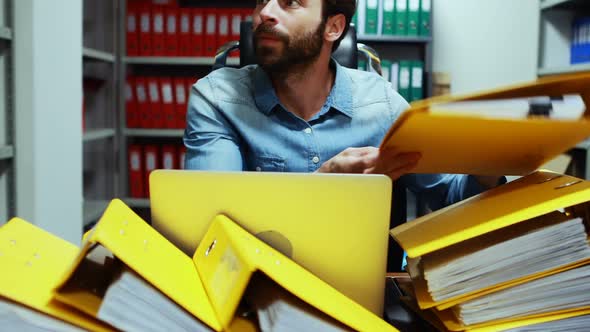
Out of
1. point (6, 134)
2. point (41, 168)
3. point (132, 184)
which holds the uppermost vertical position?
point (6, 134)

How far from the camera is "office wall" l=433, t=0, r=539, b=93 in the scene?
3617 millimetres

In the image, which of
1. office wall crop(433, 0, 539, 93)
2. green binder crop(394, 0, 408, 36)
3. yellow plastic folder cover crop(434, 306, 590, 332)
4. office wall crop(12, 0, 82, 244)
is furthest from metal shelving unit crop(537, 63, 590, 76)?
yellow plastic folder cover crop(434, 306, 590, 332)

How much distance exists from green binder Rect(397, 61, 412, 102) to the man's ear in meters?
1.88

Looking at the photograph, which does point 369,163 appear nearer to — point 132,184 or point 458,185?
point 458,185

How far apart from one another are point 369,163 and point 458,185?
0.40 metres

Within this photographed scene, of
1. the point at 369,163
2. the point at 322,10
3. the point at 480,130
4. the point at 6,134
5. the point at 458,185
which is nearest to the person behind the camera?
the point at 480,130

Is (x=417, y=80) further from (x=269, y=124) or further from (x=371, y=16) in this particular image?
(x=269, y=124)

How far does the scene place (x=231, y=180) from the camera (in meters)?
0.53

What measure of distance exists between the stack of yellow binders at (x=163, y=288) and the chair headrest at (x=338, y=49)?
1109 millimetres

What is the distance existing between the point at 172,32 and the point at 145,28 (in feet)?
0.51

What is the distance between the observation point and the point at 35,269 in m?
0.50

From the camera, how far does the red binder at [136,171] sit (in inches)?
132

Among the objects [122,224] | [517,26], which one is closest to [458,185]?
[122,224]

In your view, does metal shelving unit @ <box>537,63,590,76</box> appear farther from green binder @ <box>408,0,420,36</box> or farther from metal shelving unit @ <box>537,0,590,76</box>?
green binder @ <box>408,0,420,36</box>
